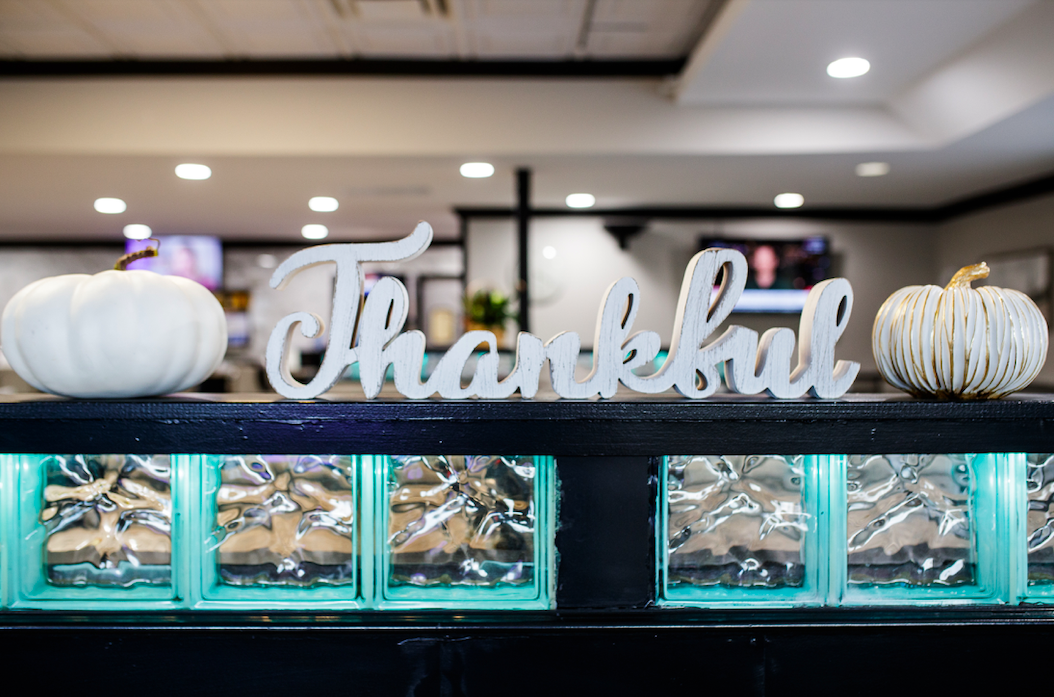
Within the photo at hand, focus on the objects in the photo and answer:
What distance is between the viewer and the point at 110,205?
17.3 feet

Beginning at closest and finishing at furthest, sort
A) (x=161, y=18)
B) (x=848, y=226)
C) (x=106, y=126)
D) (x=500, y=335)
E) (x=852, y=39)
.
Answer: (x=852, y=39) < (x=161, y=18) < (x=106, y=126) < (x=500, y=335) < (x=848, y=226)

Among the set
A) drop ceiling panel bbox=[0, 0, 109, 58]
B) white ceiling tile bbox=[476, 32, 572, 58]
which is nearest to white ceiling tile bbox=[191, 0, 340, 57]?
drop ceiling panel bbox=[0, 0, 109, 58]

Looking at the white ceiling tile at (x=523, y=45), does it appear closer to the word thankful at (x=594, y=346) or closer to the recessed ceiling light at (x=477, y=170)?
the recessed ceiling light at (x=477, y=170)

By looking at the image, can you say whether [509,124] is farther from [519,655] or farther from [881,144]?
[519,655]

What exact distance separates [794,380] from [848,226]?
17.7ft

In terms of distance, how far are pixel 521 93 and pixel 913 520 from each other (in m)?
3.15

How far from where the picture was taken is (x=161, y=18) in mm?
3107

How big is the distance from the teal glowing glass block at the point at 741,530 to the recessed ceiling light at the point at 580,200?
421 centimetres

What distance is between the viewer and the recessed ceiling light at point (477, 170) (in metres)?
3.97

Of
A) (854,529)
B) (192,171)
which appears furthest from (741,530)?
(192,171)

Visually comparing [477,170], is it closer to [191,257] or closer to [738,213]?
[738,213]

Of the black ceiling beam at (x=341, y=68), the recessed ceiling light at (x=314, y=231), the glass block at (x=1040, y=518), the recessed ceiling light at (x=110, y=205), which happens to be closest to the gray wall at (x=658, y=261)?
the recessed ceiling light at (x=314, y=231)

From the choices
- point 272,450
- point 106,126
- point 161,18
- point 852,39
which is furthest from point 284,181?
point 272,450

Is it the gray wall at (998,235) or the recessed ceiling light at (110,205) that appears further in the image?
the recessed ceiling light at (110,205)
